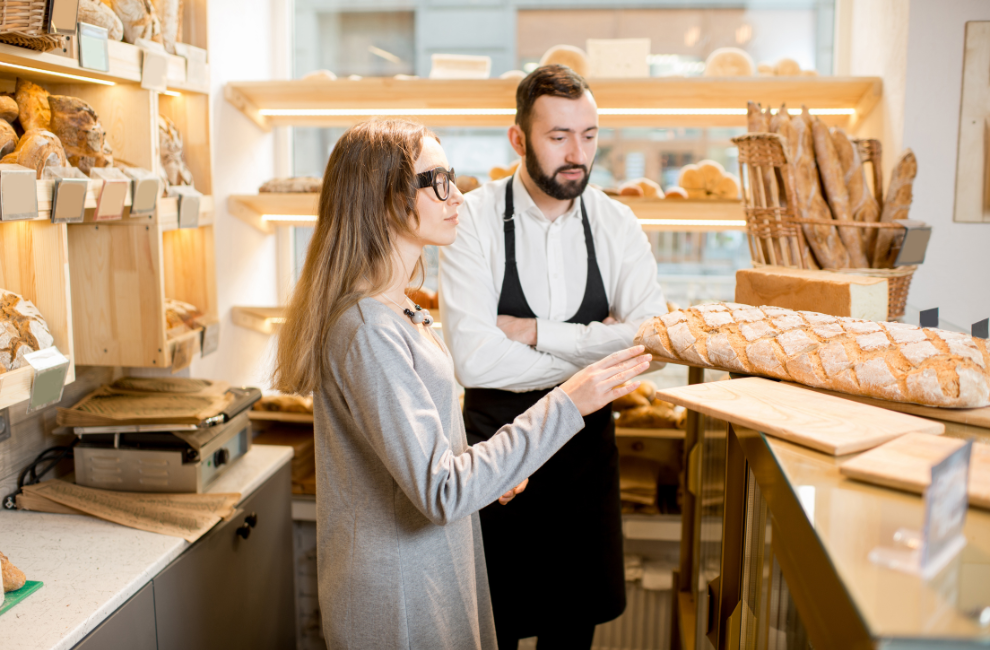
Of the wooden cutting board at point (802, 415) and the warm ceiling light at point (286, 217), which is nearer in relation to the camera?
the wooden cutting board at point (802, 415)

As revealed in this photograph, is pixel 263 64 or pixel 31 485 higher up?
pixel 263 64

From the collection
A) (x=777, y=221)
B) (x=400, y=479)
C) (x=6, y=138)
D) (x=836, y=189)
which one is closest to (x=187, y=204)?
(x=6, y=138)

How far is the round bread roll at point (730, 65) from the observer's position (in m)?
2.55

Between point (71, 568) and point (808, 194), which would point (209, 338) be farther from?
point (808, 194)

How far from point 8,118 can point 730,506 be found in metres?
1.57

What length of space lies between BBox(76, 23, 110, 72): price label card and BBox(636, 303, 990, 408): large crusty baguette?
1.32 m

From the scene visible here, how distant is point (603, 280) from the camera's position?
2.04m

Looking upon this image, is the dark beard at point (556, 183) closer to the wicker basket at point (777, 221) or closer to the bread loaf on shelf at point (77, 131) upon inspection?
the wicker basket at point (777, 221)

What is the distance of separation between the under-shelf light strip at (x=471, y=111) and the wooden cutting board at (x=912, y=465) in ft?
6.73

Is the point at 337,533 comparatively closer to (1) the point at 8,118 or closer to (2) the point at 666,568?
(1) the point at 8,118

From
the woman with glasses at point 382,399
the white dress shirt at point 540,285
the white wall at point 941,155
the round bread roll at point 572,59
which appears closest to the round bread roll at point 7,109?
the woman with glasses at point 382,399

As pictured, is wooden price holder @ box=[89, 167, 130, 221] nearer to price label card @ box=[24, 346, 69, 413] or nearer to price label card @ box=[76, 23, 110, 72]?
price label card @ box=[76, 23, 110, 72]

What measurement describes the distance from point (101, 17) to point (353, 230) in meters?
0.91

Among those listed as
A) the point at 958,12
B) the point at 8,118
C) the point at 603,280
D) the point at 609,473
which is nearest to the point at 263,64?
the point at 8,118
